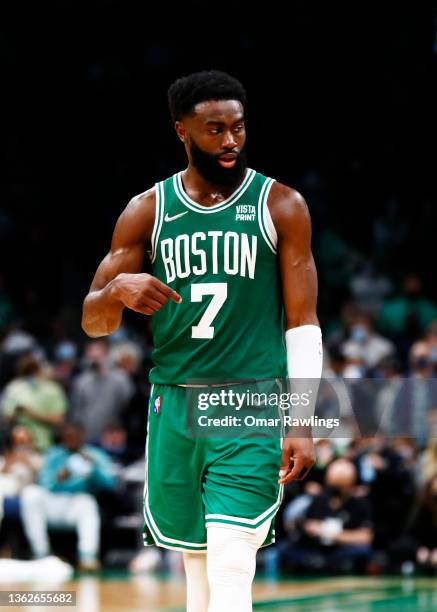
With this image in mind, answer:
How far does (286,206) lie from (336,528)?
20.6 feet

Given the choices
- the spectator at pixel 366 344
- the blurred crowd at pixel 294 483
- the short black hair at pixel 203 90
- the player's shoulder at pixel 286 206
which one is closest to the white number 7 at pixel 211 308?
the player's shoulder at pixel 286 206

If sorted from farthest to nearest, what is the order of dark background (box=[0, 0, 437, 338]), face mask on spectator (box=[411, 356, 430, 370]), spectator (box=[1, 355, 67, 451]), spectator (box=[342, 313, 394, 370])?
dark background (box=[0, 0, 437, 338]) < spectator (box=[1, 355, 67, 451]) < spectator (box=[342, 313, 394, 370]) < face mask on spectator (box=[411, 356, 430, 370])

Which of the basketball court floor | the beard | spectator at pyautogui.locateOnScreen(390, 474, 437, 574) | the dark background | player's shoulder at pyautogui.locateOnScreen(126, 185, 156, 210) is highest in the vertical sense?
the dark background

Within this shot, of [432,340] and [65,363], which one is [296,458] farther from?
[65,363]

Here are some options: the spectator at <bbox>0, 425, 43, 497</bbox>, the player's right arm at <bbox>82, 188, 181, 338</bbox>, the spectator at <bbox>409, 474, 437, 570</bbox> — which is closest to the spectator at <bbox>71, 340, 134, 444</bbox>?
the spectator at <bbox>0, 425, 43, 497</bbox>

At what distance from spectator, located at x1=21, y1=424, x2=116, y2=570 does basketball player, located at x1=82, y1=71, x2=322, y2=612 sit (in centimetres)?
646

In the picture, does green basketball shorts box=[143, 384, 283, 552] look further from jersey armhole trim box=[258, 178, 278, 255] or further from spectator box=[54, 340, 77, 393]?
spectator box=[54, 340, 77, 393]

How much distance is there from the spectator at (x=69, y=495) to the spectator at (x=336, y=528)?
70.0 inches

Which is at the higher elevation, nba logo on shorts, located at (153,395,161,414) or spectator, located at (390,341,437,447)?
spectator, located at (390,341,437,447)

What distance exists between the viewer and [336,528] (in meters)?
10.6

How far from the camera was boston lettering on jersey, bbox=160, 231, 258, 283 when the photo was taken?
4.70 m

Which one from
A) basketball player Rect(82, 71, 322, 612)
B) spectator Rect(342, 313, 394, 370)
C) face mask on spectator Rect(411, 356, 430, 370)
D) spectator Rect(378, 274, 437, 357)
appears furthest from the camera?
spectator Rect(378, 274, 437, 357)

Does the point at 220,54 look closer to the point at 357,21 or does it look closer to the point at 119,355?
the point at 357,21

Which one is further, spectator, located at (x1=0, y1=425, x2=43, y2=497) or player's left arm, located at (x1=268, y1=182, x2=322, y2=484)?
spectator, located at (x1=0, y1=425, x2=43, y2=497)
